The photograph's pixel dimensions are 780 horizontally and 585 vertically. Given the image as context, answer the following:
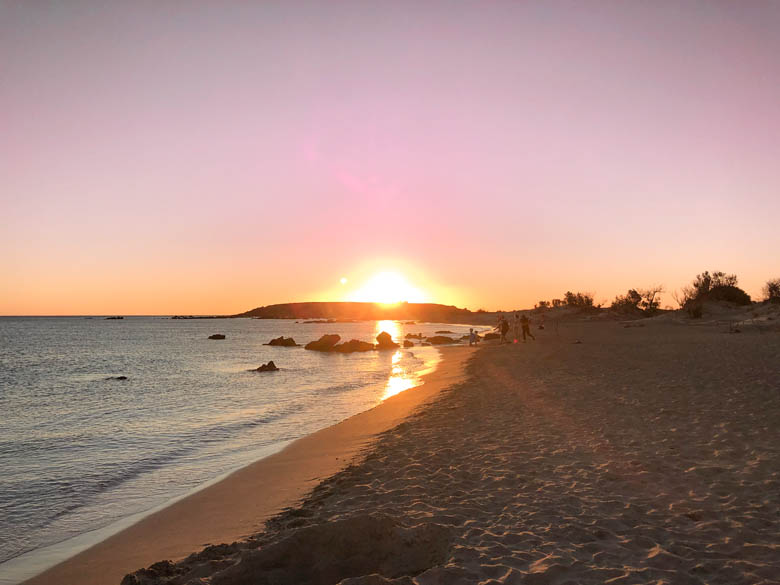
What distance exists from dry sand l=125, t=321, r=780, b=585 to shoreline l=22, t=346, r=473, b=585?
0.57 meters

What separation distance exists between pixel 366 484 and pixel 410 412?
6.84 meters

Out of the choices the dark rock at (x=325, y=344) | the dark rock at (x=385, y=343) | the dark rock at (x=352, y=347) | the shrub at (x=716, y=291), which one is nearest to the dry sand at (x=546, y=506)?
the dark rock at (x=352, y=347)

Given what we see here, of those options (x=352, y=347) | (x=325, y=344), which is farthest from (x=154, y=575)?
(x=325, y=344)

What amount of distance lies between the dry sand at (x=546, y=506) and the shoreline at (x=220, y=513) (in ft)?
1.86

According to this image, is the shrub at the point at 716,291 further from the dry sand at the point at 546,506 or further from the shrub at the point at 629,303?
the dry sand at the point at 546,506

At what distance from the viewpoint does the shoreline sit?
19.5 ft

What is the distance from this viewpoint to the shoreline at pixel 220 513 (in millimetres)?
5934

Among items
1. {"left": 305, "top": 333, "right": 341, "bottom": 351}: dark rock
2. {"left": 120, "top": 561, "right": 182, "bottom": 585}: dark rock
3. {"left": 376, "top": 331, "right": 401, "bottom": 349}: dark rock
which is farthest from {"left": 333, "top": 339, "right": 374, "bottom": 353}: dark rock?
{"left": 120, "top": 561, "right": 182, "bottom": 585}: dark rock

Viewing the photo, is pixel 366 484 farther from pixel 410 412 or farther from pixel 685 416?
pixel 685 416

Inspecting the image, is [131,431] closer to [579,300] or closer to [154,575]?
[154,575]

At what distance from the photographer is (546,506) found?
6.50m

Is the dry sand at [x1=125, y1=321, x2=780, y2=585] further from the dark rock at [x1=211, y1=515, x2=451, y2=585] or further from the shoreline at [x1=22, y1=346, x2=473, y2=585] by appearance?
the shoreline at [x1=22, y1=346, x2=473, y2=585]

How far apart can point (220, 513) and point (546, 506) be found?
5204 millimetres

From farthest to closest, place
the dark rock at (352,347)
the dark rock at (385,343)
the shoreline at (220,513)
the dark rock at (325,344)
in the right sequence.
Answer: the dark rock at (385,343) → the dark rock at (325,344) → the dark rock at (352,347) → the shoreline at (220,513)
